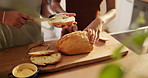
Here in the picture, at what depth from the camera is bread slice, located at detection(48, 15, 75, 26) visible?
3.26 ft

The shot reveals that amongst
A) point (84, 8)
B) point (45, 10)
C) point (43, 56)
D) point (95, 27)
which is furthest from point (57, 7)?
point (43, 56)

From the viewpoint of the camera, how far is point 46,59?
2.93 ft

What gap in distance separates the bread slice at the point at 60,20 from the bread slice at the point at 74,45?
0.09 meters

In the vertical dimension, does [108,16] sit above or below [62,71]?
above

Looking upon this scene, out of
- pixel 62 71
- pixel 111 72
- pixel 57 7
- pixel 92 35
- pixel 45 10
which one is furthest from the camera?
pixel 57 7

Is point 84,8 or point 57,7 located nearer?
point 57,7

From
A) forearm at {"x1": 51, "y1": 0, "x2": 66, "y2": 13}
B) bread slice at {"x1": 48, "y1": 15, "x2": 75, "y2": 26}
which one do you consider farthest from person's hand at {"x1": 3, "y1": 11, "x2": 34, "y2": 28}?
forearm at {"x1": 51, "y1": 0, "x2": 66, "y2": 13}

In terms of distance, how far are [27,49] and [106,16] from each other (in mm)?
563

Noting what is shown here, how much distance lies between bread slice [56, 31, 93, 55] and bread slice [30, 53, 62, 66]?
0.05 metres

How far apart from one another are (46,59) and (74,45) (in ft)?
0.57

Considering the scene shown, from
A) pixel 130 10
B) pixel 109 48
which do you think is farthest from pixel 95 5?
pixel 130 10

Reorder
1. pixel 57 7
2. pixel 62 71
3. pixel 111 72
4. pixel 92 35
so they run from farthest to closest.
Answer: pixel 57 7, pixel 92 35, pixel 62 71, pixel 111 72

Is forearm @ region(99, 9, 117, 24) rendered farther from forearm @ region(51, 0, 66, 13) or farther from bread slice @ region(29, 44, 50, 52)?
bread slice @ region(29, 44, 50, 52)

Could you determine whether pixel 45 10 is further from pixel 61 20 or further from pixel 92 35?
pixel 92 35
